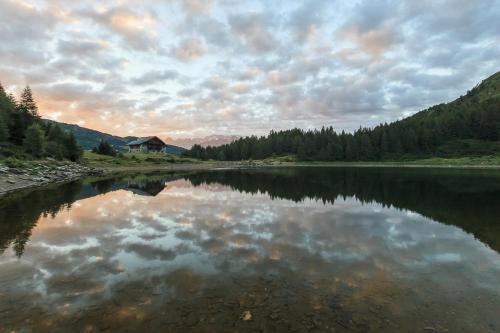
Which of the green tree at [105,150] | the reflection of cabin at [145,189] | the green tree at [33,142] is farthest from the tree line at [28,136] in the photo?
the reflection of cabin at [145,189]

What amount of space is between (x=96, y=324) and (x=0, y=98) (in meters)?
106

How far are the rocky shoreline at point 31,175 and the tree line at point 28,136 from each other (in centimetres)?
1016

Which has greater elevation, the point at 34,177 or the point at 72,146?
the point at 72,146

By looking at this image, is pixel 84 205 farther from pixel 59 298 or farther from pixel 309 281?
pixel 309 281

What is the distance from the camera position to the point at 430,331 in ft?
30.0

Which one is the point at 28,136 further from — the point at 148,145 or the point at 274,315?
the point at 148,145

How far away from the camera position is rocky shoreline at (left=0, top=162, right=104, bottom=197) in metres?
45.2

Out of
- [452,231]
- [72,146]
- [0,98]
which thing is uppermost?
[0,98]

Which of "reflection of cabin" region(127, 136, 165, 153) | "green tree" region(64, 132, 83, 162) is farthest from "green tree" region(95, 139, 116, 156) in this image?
"reflection of cabin" region(127, 136, 165, 153)

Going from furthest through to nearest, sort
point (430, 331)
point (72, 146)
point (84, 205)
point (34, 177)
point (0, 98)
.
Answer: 1. point (72, 146)
2. point (0, 98)
3. point (34, 177)
4. point (84, 205)
5. point (430, 331)

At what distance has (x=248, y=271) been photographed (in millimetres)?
13922

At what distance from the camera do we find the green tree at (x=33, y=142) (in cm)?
7688

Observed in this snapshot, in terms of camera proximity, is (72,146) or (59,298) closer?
(59,298)

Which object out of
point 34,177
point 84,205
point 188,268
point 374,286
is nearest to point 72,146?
point 34,177
